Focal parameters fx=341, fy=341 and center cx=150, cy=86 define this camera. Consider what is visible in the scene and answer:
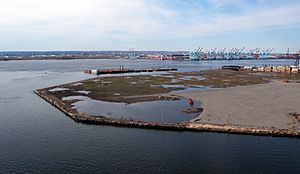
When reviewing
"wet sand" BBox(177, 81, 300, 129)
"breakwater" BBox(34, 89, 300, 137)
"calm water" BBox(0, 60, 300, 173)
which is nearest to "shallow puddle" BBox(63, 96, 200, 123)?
"breakwater" BBox(34, 89, 300, 137)

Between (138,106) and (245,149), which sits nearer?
(245,149)

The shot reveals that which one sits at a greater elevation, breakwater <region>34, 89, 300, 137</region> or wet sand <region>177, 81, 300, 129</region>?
wet sand <region>177, 81, 300, 129</region>

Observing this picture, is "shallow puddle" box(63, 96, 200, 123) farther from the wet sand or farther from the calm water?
the calm water

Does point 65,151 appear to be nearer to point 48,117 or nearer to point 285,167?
point 48,117

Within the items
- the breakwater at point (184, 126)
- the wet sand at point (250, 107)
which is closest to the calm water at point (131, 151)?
the breakwater at point (184, 126)

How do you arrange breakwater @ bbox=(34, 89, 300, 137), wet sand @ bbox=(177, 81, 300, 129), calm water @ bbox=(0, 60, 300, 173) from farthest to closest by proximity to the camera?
1. wet sand @ bbox=(177, 81, 300, 129)
2. breakwater @ bbox=(34, 89, 300, 137)
3. calm water @ bbox=(0, 60, 300, 173)

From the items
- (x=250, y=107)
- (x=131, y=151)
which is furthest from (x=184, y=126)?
(x=250, y=107)

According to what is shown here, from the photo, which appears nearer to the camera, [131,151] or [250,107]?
[131,151]

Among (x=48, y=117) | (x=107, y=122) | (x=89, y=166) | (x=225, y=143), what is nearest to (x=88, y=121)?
(x=107, y=122)

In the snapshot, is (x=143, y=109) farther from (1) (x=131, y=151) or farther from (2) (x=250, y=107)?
(1) (x=131, y=151)
